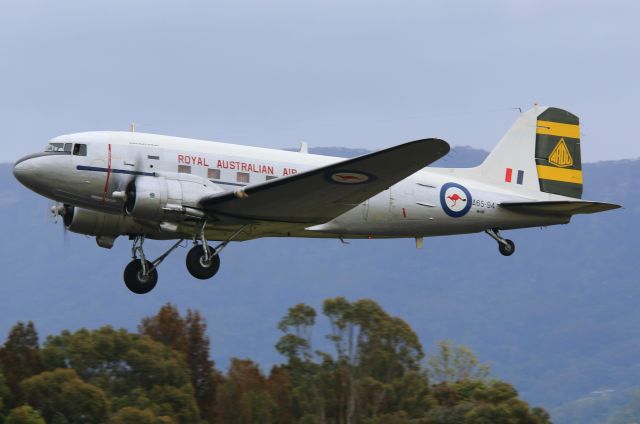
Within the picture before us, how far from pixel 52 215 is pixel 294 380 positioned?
31590 mm

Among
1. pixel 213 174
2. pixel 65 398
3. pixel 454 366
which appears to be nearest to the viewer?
pixel 213 174

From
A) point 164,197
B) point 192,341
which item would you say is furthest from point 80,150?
point 192,341

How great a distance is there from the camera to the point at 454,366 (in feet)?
252

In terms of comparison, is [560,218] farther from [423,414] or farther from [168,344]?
[168,344]

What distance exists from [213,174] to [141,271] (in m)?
2.82

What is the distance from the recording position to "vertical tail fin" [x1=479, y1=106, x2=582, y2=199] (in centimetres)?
2786

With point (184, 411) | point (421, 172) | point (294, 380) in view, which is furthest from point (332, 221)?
point (294, 380)

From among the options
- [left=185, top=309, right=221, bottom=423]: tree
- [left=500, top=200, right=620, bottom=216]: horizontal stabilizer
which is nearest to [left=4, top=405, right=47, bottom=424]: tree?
[left=185, top=309, right=221, bottom=423]: tree

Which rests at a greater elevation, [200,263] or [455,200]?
[455,200]

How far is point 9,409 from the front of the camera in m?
46.9

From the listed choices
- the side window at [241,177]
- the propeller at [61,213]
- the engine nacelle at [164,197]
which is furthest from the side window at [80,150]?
the side window at [241,177]

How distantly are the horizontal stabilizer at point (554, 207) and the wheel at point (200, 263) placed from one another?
22.6 feet

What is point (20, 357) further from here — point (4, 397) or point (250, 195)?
point (250, 195)

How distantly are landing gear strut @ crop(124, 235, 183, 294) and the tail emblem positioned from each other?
9.24m
